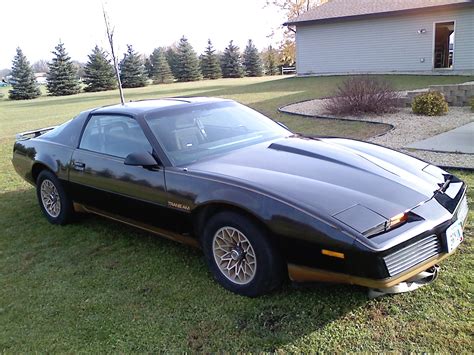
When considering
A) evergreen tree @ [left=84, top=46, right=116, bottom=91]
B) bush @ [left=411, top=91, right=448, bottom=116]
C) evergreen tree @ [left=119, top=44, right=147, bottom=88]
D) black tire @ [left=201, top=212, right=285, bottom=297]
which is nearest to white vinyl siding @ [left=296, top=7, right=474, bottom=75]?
bush @ [left=411, top=91, right=448, bottom=116]

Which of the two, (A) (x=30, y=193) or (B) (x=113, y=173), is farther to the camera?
(A) (x=30, y=193)

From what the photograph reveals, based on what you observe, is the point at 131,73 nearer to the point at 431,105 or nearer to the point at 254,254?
the point at 431,105

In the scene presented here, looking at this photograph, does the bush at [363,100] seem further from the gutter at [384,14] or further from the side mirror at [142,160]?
the gutter at [384,14]

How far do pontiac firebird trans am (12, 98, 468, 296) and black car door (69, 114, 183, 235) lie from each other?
0.01 meters

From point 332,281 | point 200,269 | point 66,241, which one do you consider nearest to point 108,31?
point 66,241

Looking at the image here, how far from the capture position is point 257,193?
2.92 m

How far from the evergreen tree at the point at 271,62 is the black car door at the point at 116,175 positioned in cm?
4757

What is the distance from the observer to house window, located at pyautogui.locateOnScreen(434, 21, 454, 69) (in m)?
22.0

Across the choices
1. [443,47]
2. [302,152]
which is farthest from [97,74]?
[302,152]

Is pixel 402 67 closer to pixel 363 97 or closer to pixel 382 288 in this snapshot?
pixel 363 97

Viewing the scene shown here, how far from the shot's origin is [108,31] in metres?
15.2

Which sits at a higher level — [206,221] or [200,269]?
[206,221]

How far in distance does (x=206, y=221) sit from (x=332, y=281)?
1.05 meters

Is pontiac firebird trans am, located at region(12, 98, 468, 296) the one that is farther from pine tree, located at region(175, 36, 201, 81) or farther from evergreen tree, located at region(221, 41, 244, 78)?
evergreen tree, located at region(221, 41, 244, 78)
